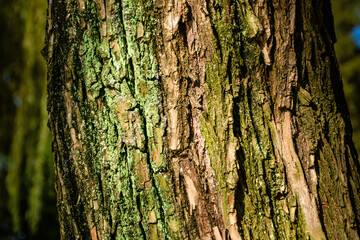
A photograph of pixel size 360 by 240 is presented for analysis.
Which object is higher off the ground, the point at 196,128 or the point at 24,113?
the point at 24,113

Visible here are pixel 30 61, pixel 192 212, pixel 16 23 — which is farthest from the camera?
pixel 16 23

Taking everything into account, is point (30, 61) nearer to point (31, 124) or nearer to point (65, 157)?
point (31, 124)

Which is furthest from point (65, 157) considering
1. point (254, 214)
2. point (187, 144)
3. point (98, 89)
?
point (254, 214)

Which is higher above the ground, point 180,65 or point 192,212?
point 180,65

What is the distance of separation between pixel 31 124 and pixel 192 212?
1647 mm

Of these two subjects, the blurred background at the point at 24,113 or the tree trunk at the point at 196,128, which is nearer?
the tree trunk at the point at 196,128

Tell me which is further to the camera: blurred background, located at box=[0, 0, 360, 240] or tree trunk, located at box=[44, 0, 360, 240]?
blurred background, located at box=[0, 0, 360, 240]

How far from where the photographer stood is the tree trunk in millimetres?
673

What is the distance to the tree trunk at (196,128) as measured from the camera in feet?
2.21

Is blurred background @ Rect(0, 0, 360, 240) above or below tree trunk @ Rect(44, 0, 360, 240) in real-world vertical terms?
above

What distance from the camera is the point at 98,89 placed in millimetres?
702

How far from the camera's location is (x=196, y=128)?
2.27 feet

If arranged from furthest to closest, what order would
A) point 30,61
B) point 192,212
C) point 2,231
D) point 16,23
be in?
point 2,231 < point 16,23 < point 30,61 < point 192,212

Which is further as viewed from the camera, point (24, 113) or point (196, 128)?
point (24, 113)
